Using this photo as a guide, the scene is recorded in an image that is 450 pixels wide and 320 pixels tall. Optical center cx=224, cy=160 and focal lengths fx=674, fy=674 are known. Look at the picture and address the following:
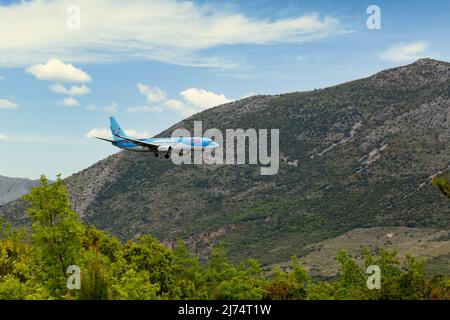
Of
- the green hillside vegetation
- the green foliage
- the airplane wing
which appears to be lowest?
the green hillside vegetation

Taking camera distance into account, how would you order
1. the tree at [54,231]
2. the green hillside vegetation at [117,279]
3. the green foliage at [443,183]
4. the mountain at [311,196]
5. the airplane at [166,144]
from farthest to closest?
the mountain at [311,196], the airplane at [166,144], the tree at [54,231], the green hillside vegetation at [117,279], the green foliage at [443,183]

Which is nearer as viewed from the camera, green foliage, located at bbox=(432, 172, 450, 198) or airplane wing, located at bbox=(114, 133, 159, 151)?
green foliage, located at bbox=(432, 172, 450, 198)

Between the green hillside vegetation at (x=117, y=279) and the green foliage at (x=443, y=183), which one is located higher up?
the green foliage at (x=443, y=183)

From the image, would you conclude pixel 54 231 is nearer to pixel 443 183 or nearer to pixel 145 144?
pixel 443 183

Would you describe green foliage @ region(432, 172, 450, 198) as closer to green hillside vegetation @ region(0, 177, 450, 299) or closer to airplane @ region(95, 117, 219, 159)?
green hillside vegetation @ region(0, 177, 450, 299)

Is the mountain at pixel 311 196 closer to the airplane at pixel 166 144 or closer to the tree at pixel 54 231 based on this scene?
the airplane at pixel 166 144

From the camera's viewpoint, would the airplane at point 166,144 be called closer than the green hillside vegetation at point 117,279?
No

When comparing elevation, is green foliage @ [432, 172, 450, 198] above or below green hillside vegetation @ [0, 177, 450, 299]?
above

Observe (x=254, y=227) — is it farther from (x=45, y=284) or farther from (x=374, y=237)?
(x=45, y=284)

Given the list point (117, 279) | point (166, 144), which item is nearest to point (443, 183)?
point (117, 279)

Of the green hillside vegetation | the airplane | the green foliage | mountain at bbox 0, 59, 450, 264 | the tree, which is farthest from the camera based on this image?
mountain at bbox 0, 59, 450, 264

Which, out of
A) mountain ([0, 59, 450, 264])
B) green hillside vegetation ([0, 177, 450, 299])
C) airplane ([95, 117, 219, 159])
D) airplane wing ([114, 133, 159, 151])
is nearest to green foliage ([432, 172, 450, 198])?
green hillside vegetation ([0, 177, 450, 299])

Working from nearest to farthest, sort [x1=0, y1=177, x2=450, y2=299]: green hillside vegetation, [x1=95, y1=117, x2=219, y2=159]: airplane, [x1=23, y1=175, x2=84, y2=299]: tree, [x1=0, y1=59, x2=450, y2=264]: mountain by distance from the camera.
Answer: [x1=0, y1=177, x2=450, y2=299]: green hillside vegetation < [x1=23, y1=175, x2=84, y2=299]: tree < [x1=95, y1=117, x2=219, y2=159]: airplane < [x1=0, y1=59, x2=450, y2=264]: mountain

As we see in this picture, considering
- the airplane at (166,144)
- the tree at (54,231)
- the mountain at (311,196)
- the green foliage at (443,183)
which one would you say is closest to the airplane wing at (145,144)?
the airplane at (166,144)
